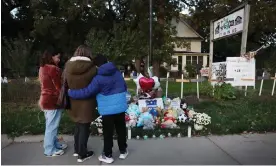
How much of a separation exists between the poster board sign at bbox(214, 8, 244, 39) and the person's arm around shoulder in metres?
8.38

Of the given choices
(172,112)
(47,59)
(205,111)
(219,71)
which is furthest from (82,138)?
(219,71)

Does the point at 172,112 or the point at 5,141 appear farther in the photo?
the point at 172,112

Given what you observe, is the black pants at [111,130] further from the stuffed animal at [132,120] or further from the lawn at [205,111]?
the stuffed animal at [132,120]

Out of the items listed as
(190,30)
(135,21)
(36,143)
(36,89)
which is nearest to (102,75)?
(36,143)

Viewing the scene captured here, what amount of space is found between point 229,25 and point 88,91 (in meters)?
9.12

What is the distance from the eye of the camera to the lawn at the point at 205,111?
7.86 meters

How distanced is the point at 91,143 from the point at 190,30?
50.6 meters

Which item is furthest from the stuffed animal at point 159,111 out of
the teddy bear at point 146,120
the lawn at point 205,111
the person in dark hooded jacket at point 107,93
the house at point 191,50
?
the house at point 191,50

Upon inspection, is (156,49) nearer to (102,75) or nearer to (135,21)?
(135,21)

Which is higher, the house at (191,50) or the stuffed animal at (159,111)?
the house at (191,50)

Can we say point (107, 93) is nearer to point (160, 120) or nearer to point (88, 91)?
point (88, 91)

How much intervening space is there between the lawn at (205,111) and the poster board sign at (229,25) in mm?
2217

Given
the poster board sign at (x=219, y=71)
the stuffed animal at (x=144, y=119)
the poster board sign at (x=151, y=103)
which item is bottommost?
the stuffed animal at (x=144, y=119)

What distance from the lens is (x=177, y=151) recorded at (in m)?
6.37
